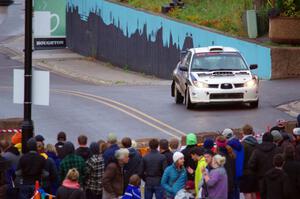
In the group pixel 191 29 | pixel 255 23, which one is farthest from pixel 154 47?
pixel 255 23

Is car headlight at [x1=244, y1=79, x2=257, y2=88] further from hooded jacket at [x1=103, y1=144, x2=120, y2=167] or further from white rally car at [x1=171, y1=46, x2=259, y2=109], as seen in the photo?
hooded jacket at [x1=103, y1=144, x2=120, y2=167]

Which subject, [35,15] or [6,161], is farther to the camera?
[35,15]

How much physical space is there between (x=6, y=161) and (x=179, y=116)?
42.0 feet

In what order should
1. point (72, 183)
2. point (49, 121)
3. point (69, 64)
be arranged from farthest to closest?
point (69, 64) < point (49, 121) < point (72, 183)

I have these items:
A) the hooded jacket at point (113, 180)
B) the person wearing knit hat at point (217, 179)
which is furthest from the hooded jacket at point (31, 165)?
the person wearing knit hat at point (217, 179)

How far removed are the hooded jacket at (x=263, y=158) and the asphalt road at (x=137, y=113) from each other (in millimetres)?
8300

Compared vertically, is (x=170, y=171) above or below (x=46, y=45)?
below

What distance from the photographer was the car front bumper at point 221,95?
2853cm

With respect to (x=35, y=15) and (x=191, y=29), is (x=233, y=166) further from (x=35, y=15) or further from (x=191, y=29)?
(x=191, y=29)

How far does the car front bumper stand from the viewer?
2853 centimetres

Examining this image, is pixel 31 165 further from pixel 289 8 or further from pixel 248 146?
pixel 289 8

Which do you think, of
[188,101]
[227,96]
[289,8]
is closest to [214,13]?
[289,8]

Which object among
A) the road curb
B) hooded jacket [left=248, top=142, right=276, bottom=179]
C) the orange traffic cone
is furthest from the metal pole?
the road curb

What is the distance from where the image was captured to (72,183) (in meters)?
14.4
